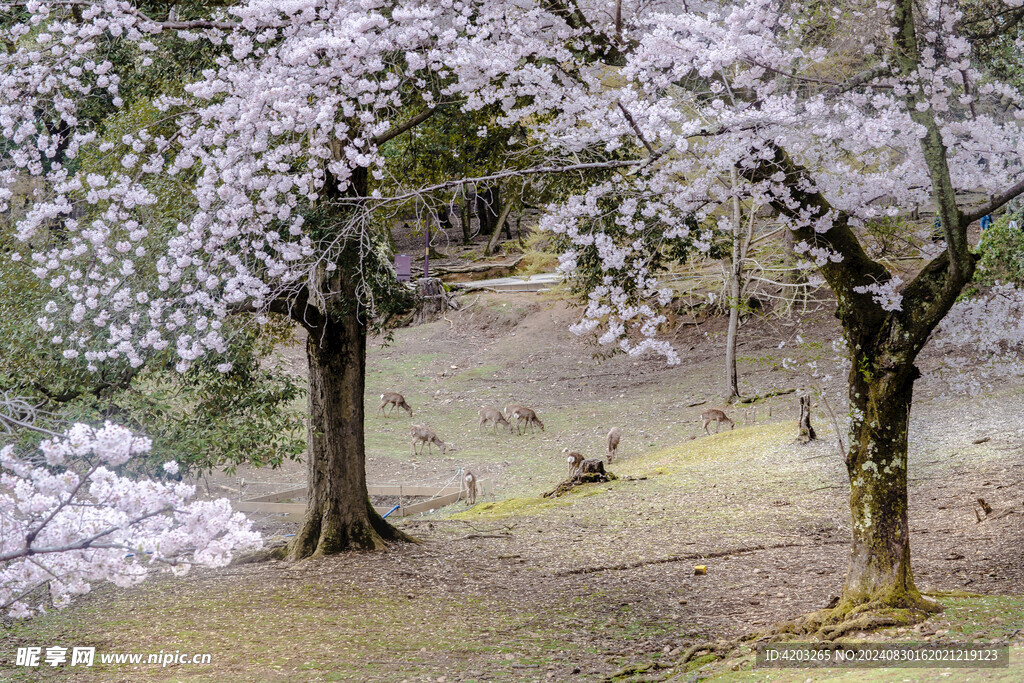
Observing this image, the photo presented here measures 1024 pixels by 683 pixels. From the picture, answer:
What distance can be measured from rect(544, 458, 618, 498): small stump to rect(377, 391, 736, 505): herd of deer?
0.20m

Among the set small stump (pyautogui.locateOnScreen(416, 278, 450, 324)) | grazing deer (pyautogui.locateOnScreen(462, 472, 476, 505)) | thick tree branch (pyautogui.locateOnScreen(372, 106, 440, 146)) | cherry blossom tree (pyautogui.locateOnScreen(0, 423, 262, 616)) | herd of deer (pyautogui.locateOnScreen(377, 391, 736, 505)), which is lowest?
grazing deer (pyautogui.locateOnScreen(462, 472, 476, 505))

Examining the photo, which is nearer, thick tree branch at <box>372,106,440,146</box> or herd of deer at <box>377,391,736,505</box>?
thick tree branch at <box>372,106,440,146</box>

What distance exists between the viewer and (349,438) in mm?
9297

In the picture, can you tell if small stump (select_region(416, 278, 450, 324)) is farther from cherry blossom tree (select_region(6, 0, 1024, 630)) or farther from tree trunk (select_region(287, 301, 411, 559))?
cherry blossom tree (select_region(6, 0, 1024, 630))

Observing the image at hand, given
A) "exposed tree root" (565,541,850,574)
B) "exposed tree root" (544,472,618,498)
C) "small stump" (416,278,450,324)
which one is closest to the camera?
"exposed tree root" (565,541,850,574)

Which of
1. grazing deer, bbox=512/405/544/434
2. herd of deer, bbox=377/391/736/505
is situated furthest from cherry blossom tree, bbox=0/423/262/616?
grazing deer, bbox=512/405/544/434

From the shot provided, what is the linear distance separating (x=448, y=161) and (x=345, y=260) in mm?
2171

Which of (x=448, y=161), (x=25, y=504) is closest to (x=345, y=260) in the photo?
(x=448, y=161)

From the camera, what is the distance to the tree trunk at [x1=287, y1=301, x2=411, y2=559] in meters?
9.13

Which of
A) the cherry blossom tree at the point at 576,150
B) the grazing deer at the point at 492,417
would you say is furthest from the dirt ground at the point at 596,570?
the grazing deer at the point at 492,417

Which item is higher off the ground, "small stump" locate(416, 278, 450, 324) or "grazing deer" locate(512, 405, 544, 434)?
"small stump" locate(416, 278, 450, 324)

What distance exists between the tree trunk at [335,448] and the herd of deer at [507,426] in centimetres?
413

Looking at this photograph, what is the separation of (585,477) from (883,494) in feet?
Answer: 23.9

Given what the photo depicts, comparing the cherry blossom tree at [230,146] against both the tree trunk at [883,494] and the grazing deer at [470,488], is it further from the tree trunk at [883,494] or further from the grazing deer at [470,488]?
the grazing deer at [470,488]
